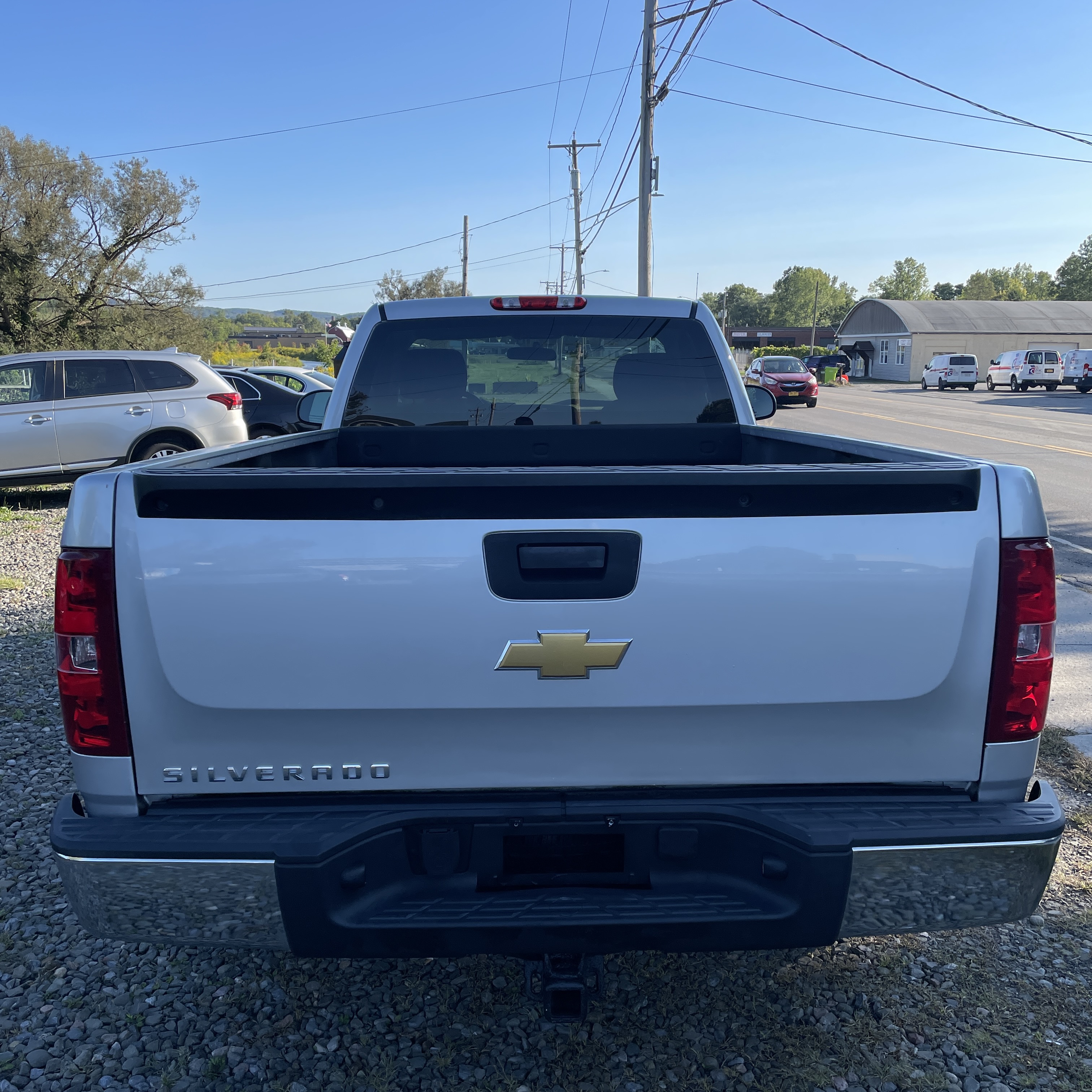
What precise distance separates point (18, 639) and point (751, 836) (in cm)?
617

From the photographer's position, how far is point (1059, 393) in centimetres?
4234

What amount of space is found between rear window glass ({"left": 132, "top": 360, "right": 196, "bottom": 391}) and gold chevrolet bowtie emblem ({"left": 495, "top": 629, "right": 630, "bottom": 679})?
11.0 m

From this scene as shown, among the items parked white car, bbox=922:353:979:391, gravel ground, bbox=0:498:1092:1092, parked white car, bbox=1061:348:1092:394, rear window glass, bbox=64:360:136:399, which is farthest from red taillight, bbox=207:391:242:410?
parked white car, bbox=922:353:979:391

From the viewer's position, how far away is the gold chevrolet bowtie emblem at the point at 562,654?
1.98 m

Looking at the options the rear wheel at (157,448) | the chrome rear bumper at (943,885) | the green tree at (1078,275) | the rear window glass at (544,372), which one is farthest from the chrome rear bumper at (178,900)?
the green tree at (1078,275)

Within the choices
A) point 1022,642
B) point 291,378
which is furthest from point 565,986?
point 291,378

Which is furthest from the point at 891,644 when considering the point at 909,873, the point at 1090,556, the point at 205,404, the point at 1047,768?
the point at 205,404

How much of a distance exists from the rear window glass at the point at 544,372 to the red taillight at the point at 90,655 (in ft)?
7.87

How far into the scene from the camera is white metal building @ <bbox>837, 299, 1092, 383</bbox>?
6550cm

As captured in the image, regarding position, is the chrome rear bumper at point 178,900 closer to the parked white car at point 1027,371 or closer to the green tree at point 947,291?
the parked white car at point 1027,371

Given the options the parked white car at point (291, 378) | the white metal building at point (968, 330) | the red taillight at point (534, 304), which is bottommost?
the parked white car at point (291, 378)

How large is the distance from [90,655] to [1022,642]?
6.78ft

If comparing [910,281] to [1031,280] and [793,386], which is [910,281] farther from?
[793,386]

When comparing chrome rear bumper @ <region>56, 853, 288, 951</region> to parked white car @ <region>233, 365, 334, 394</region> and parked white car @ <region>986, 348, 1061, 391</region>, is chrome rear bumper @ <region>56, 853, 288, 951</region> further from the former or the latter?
parked white car @ <region>986, 348, 1061, 391</region>
